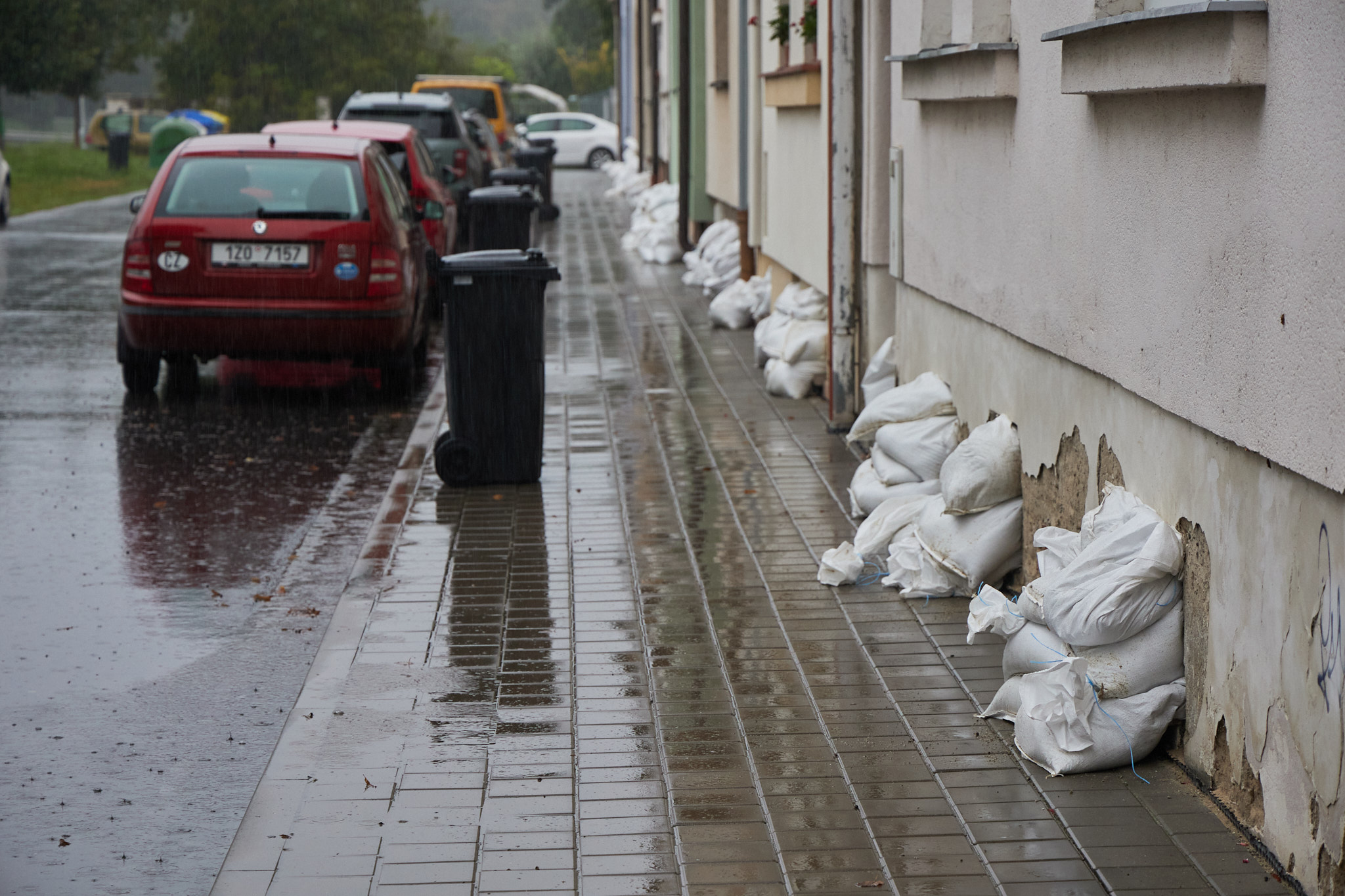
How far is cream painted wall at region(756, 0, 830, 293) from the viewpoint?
1118cm

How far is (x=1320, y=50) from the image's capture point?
3.79 m

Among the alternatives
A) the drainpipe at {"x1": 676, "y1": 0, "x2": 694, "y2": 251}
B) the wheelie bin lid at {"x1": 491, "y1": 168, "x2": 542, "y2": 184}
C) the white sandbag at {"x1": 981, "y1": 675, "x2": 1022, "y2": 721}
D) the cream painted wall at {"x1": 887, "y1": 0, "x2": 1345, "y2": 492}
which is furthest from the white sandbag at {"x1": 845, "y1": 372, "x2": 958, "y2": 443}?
the wheelie bin lid at {"x1": 491, "y1": 168, "x2": 542, "y2": 184}

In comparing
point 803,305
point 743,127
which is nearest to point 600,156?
point 743,127

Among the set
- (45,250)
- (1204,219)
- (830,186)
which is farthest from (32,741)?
(45,250)

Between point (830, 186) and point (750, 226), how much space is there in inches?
220

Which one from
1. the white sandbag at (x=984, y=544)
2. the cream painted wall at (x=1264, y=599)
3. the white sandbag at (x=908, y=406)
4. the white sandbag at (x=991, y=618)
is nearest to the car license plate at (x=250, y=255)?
the white sandbag at (x=908, y=406)

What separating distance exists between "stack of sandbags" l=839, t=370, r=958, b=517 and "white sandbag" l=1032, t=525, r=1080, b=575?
1.89 m

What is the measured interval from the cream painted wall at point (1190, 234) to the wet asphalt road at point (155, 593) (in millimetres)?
2794

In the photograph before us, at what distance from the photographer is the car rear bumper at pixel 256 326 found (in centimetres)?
1063

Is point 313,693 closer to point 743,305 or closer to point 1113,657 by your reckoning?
point 1113,657

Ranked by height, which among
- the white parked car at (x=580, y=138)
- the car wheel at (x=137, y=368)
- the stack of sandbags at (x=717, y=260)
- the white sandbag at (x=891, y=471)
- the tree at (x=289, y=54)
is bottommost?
the white sandbag at (x=891, y=471)

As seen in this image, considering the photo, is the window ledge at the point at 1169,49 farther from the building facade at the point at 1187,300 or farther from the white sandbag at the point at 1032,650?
the white sandbag at the point at 1032,650

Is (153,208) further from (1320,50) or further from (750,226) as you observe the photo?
(1320,50)

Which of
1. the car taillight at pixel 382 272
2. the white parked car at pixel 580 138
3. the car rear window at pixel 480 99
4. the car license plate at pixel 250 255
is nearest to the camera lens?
the car license plate at pixel 250 255
